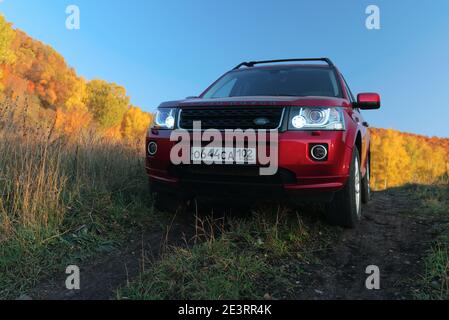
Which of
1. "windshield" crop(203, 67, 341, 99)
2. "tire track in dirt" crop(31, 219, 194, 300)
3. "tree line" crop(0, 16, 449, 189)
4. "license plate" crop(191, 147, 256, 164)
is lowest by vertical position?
"tire track in dirt" crop(31, 219, 194, 300)

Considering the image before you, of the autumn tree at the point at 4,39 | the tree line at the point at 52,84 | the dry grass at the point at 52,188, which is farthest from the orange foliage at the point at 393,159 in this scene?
the dry grass at the point at 52,188

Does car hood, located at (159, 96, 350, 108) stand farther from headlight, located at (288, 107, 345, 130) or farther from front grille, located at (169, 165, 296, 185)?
front grille, located at (169, 165, 296, 185)


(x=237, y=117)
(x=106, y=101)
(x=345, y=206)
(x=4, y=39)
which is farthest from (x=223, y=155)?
(x=106, y=101)

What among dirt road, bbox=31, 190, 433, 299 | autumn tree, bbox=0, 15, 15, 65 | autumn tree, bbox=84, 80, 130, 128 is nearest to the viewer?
dirt road, bbox=31, 190, 433, 299

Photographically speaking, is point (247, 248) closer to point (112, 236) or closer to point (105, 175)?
point (112, 236)

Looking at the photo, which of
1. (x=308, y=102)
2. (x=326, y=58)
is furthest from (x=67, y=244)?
(x=326, y=58)

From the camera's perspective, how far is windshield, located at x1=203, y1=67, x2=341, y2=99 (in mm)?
3863

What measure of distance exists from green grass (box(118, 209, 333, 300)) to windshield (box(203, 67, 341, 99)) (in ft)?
4.77

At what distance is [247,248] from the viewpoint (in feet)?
9.75

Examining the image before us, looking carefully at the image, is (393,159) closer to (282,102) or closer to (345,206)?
(345,206)

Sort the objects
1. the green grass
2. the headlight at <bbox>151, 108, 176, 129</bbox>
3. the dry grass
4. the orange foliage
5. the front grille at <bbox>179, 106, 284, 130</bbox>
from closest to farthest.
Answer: the green grass
the front grille at <bbox>179, 106, 284, 130</bbox>
the dry grass
the headlight at <bbox>151, 108, 176, 129</bbox>
the orange foliage

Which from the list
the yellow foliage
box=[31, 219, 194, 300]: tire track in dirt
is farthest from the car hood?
the yellow foliage

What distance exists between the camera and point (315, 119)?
9.43 ft
